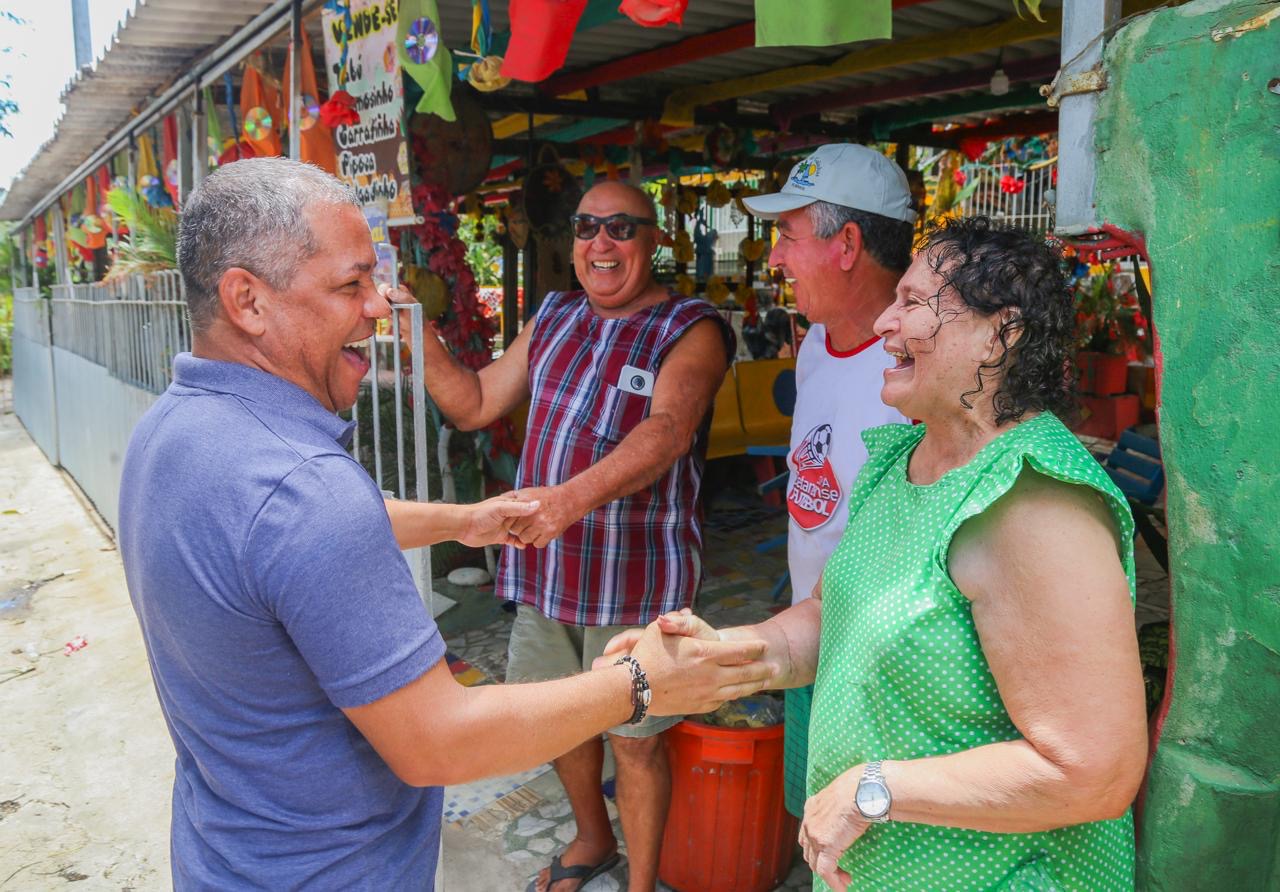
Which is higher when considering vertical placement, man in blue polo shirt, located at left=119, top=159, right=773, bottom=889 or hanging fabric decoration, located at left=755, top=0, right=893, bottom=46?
hanging fabric decoration, located at left=755, top=0, right=893, bottom=46

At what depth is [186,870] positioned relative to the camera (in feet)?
4.76

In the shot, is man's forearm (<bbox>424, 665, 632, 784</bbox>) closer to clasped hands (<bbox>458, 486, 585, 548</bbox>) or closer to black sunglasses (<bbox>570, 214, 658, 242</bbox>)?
clasped hands (<bbox>458, 486, 585, 548</bbox>)

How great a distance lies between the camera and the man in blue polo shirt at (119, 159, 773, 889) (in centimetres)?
123

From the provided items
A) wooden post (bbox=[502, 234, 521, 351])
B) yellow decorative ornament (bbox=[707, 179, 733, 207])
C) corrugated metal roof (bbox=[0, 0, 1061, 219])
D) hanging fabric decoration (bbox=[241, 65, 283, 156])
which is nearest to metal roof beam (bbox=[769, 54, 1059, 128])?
corrugated metal roof (bbox=[0, 0, 1061, 219])

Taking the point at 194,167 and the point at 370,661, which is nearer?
the point at 370,661

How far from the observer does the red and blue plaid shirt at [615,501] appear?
265 cm

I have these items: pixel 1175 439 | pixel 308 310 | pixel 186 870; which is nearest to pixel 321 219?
pixel 308 310

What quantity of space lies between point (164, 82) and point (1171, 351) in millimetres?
5856

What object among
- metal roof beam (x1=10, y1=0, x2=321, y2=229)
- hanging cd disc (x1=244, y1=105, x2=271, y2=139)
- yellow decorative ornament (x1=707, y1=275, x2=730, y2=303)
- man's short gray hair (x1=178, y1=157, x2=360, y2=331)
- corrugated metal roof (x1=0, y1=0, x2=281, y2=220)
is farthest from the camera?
yellow decorative ornament (x1=707, y1=275, x2=730, y2=303)

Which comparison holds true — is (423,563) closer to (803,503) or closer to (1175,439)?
(803,503)

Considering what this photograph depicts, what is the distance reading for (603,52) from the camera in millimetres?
5402

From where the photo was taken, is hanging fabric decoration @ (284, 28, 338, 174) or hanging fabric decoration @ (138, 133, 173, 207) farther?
hanging fabric decoration @ (138, 133, 173, 207)

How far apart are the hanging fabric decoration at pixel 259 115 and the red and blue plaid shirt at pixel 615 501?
2.31 meters

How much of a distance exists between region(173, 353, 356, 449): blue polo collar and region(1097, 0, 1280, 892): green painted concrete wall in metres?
1.30
